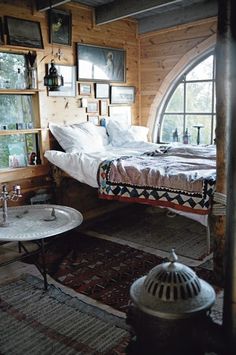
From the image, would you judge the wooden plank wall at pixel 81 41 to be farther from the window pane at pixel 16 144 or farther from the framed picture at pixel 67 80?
the window pane at pixel 16 144

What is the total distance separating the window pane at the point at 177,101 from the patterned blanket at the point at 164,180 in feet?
5.68

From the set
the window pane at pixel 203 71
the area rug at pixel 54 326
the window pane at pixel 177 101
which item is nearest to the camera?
the area rug at pixel 54 326

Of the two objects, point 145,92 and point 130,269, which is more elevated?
point 145,92

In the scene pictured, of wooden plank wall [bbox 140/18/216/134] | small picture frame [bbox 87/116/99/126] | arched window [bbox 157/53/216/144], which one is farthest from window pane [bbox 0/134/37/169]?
arched window [bbox 157/53/216/144]

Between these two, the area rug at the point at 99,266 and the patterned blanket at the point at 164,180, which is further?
the patterned blanket at the point at 164,180

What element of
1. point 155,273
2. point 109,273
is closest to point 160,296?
point 155,273

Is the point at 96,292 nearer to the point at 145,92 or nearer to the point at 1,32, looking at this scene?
the point at 1,32

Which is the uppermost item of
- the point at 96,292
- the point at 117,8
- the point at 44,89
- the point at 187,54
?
the point at 117,8

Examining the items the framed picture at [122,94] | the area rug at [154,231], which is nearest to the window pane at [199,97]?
the framed picture at [122,94]

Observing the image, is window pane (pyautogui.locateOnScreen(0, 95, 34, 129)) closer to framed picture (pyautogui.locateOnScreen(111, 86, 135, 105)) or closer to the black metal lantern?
the black metal lantern

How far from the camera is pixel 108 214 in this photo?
169 inches

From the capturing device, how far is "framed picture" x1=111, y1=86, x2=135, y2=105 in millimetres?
5008

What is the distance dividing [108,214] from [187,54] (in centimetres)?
244

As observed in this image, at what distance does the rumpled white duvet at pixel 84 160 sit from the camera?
11.4 ft
